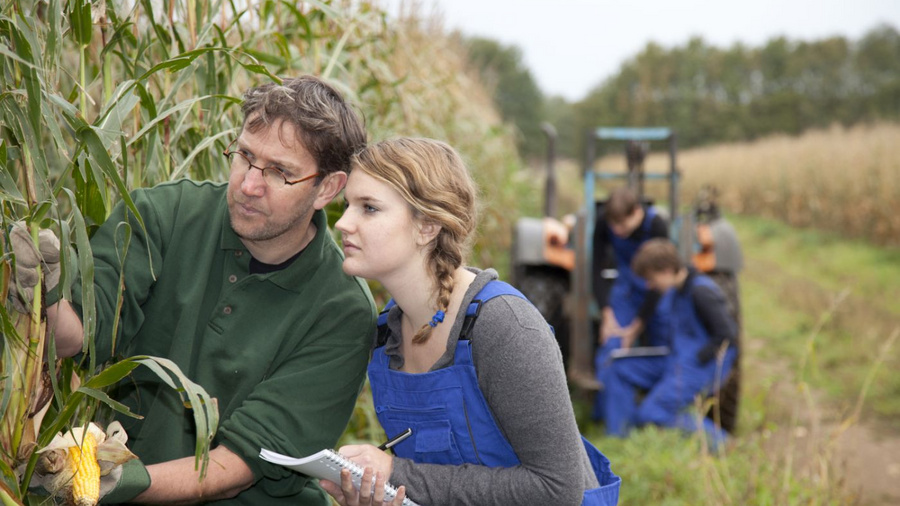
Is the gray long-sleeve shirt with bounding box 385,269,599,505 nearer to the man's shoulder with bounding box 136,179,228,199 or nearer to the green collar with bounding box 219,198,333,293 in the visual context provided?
the green collar with bounding box 219,198,333,293

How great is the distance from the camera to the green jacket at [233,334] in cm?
169

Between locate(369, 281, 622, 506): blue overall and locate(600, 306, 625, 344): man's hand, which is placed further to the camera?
locate(600, 306, 625, 344): man's hand

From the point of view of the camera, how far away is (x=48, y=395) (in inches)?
55.4

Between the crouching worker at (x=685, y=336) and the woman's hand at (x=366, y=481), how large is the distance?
3.21 metres

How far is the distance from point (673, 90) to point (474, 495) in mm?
38325

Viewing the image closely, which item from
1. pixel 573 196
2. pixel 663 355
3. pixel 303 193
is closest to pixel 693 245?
pixel 663 355

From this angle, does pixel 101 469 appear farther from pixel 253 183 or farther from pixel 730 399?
pixel 730 399

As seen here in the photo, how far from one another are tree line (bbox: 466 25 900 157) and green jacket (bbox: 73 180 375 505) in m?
25.5

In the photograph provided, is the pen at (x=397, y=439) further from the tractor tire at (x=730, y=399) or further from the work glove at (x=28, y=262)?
the tractor tire at (x=730, y=399)

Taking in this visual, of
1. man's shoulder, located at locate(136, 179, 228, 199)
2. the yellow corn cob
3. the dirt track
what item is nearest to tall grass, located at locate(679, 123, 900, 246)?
the dirt track

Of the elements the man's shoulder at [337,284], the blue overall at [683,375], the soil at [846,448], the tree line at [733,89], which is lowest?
the soil at [846,448]

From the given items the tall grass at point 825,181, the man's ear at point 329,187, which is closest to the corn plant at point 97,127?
the man's ear at point 329,187

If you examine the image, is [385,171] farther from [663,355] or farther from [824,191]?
[824,191]

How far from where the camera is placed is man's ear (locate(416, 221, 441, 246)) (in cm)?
166
